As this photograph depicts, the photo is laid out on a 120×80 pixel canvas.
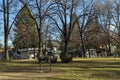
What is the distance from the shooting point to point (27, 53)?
332ft

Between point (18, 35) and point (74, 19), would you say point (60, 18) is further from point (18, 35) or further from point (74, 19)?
point (18, 35)

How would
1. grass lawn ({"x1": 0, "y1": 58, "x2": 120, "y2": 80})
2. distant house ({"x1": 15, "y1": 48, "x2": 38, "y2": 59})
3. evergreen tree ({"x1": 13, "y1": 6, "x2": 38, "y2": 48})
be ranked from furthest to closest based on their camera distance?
1. distant house ({"x1": 15, "y1": 48, "x2": 38, "y2": 59})
2. evergreen tree ({"x1": 13, "y1": 6, "x2": 38, "y2": 48})
3. grass lawn ({"x1": 0, "y1": 58, "x2": 120, "y2": 80})

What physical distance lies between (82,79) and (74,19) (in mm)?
41528

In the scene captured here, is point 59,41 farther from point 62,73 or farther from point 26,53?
point 62,73

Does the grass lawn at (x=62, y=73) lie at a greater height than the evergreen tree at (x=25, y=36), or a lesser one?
lesser

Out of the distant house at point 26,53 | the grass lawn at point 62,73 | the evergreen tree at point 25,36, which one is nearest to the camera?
the grass lawn at point 62,73

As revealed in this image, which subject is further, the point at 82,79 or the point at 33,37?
the point at 33,37

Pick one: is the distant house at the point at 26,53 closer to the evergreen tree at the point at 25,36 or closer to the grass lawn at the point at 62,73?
the evergreen tree at the point at 25,36

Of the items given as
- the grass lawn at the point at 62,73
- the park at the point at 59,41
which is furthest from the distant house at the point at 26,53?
the grass lawn at the point at 62,73

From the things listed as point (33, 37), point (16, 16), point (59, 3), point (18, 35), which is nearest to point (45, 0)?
point (59, 3)

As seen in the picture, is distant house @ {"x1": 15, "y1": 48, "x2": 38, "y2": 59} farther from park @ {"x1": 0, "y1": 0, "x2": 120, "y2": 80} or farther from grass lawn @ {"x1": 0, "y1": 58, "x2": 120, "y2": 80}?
grass lawn @ {"x1": 0, "y1": 58, "x2": 120, "y2": 80}

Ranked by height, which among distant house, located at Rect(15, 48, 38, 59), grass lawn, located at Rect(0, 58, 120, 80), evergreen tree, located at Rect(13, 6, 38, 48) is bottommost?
grass lawn, located at Rect(0, 58, 120, 80)

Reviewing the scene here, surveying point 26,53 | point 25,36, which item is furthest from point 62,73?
point 26,53

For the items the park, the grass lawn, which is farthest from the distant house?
the grass lawn
